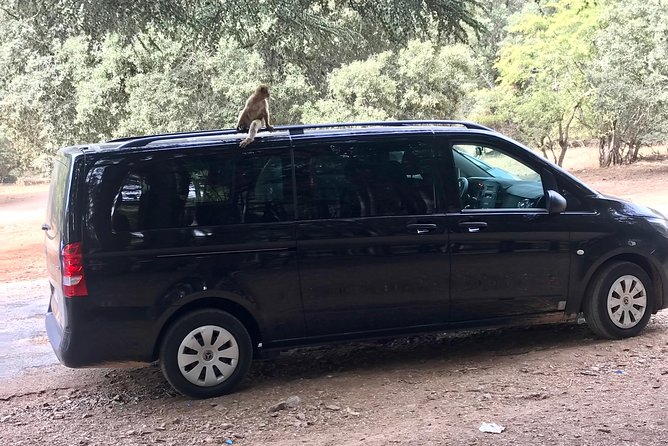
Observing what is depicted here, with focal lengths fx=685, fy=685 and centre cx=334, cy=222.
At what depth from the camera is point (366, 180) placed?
5352mm

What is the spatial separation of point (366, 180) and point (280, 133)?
77 cm

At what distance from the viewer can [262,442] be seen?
4.24m

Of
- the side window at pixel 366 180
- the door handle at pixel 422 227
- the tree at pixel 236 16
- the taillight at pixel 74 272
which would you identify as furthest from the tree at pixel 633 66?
the taillight at pixel 74 272

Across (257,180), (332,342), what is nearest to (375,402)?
(332,342)

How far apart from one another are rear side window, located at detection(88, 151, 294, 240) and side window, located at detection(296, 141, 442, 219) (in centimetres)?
17

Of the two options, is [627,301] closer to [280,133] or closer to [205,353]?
[280,133]

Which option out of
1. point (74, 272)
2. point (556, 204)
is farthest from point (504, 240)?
point (74, 272)

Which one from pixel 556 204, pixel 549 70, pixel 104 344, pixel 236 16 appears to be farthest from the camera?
pixel 549 70

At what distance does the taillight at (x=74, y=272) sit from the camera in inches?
191

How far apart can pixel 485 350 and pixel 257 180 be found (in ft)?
8.10

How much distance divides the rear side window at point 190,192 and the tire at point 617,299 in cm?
269

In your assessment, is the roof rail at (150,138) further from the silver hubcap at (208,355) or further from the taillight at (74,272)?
the silver hubcap at (208,355)

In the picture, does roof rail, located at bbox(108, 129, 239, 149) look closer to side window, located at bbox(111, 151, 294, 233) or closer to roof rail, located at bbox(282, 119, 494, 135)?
side window, located at bbox(111, 151, 294, 233)

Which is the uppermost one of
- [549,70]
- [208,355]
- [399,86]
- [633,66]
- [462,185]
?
[549,70]
